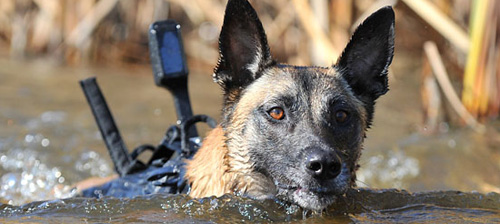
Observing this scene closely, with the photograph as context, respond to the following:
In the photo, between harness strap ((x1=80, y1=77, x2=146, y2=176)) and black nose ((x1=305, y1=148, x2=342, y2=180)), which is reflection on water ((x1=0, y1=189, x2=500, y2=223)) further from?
harness strap ((x1=80, y1=77, x2=146, y2=176))

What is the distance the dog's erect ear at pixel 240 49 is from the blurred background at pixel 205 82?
5.65ft

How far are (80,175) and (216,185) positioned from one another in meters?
2.88

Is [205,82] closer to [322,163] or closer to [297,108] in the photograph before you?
[297,108]

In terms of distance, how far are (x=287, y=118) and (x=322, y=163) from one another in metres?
0.46

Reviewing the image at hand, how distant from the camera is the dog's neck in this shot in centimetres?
414

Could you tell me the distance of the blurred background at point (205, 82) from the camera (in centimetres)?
694

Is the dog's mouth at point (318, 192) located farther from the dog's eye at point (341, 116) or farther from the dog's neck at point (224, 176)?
the dog's eye at point (341, 116)

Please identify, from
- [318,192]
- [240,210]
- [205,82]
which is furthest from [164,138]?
[205,82]

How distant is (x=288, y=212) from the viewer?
4059 mm

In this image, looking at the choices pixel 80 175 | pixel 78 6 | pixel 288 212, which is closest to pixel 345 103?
pixel 288 212

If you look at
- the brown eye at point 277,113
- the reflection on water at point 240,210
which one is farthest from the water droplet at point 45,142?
the brown eye at point 277,113

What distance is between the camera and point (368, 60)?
445 cm

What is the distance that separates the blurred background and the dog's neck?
57.0 inches

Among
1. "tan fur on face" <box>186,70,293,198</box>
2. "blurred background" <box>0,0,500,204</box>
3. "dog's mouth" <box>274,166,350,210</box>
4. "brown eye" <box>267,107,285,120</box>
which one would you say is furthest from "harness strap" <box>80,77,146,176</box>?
"dog's mouth" <box>274,166,350,210</box>
